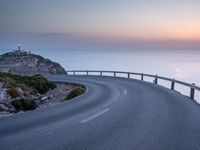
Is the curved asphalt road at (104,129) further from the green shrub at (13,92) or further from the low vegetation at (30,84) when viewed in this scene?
the low vegetation at (30,84)

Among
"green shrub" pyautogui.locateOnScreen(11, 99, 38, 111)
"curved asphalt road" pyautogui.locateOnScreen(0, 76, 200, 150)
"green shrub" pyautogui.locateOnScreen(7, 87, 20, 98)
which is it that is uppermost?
"curved asphalt road" pyautogui.locateOnScreen(0, 76, 200, 150)

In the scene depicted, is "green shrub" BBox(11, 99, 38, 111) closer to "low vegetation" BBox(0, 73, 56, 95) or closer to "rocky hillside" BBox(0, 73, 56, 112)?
"rocky hillside" BBox(0, 73, 56, 112)

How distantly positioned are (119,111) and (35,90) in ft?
62.5

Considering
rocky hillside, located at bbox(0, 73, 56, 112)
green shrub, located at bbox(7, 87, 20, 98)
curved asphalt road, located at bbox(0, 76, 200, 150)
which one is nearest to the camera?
curved asphalt road, located at bbox(0, 76, 200, 150)

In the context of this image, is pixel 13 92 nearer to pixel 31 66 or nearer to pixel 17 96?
pixel 17 96

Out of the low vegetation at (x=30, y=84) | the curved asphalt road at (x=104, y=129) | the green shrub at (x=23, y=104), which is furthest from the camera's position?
the low vegetation at (x=30, y=84)

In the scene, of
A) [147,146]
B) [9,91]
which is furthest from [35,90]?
[147,146]

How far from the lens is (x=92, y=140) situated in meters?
9.86

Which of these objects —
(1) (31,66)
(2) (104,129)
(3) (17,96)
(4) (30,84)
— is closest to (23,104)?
(3) (17,96)

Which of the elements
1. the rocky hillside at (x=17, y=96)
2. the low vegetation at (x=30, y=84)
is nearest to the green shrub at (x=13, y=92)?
the rocky hillside at (x=17, y=96)

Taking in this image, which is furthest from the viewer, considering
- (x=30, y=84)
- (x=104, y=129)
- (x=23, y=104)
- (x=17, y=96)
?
(x=30, y=84)

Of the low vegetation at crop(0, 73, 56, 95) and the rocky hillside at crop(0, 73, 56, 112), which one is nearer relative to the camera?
the rocky hillside at crop(0, 73, 56, 112)

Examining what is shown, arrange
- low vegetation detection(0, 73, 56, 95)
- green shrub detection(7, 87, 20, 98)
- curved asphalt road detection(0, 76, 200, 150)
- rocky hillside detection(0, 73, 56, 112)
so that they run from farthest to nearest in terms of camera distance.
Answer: low vegetation detection(0, 73, 56, 95) → green shrub detection(7, 87, 20, 98) → rocky hillside detection(0, 73, 56, 112) → curved asphalt road detection(0, 76, 200, 150)

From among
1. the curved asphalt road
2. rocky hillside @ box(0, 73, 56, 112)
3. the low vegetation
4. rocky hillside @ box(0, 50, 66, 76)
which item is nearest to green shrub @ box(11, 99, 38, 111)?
rocky hillside @ box(0, 73, 56, 112)
